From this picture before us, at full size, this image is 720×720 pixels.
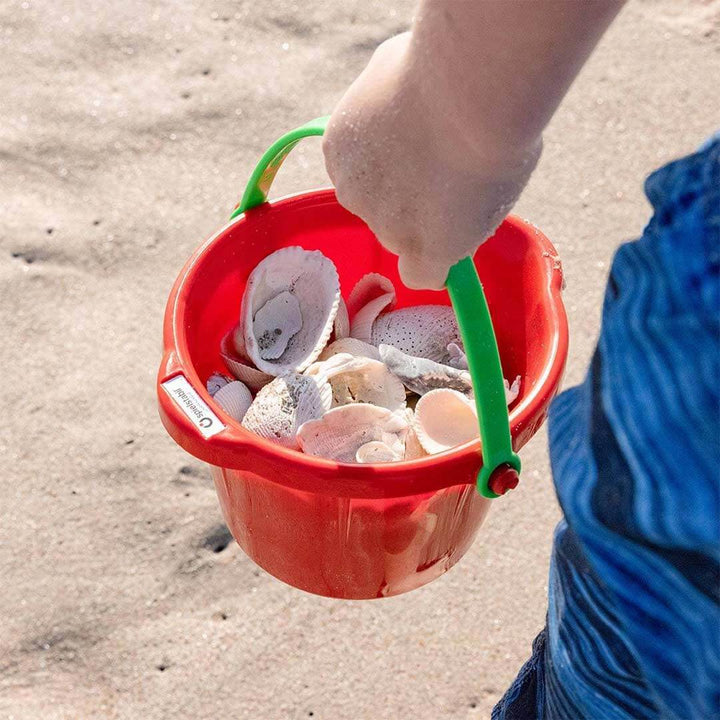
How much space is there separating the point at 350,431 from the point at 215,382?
202mm

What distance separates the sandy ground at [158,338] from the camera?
1224mm

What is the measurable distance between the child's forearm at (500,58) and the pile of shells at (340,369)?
0.51 metres

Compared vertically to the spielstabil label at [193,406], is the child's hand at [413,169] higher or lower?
higher

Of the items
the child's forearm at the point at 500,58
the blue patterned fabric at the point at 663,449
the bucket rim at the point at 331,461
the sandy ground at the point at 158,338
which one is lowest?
the sandy ground at the point at 158,338

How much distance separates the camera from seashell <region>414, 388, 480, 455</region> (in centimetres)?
116

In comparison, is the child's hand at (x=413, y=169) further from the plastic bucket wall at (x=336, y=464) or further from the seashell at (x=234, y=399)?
the seashell at (x=234, y=399)

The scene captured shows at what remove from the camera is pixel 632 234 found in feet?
5.82

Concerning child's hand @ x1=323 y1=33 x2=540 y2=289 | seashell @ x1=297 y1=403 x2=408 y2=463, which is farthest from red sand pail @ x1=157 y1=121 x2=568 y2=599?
child's hand @ x1=323 y1=33 x2=540 y2=289

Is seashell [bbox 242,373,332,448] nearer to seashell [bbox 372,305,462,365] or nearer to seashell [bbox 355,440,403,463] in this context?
seashell [bbox 355,440,403,463]

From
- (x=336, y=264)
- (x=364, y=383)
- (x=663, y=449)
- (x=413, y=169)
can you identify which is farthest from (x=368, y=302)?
(x=663, y=449)

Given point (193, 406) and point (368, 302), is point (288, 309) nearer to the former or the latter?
point (368, 302)

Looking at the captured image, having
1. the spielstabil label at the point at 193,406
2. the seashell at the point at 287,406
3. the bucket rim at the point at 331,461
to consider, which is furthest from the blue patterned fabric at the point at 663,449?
the seashell at the point at 287,406

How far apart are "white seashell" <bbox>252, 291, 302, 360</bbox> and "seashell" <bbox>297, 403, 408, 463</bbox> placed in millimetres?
202

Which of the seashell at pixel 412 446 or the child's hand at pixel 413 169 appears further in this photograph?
the seashell at pixel 412 446
